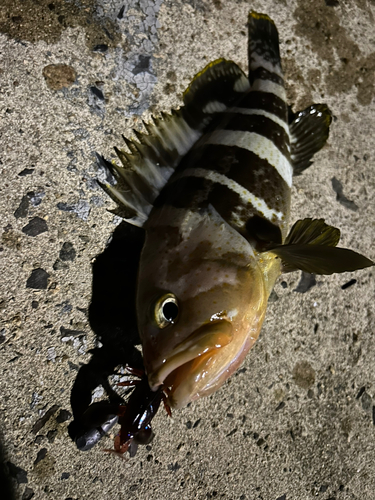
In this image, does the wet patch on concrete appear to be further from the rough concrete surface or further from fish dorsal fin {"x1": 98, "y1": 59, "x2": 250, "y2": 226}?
fish dorsal fin {"x1": 98, "y1": 59, "x2": 250, "y2": 226}

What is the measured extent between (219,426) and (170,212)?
4.05ft

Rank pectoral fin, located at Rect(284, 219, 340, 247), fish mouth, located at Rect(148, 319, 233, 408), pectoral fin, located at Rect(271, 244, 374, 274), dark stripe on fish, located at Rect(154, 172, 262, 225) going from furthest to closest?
pectoral fin, located at Rect(284, 219, 340, 247), dark stripe on fish, located at Rect(154, 172, 262, 225), pectoral fin, located at Rect(271, 244, 374, 274), fish mouth, located at Rect(148, 319, 233, 408)

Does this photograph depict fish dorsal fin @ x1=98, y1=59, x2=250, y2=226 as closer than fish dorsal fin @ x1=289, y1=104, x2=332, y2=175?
Yes

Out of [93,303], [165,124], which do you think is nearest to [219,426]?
[93,303]

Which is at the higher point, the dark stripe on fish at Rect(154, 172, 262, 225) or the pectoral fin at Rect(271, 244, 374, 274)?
the dark stripe on fish at Rect(154, 172, 262, 225)

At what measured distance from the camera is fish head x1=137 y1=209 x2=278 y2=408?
151 centimetres

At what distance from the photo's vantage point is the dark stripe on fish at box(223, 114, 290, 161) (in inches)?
82.5

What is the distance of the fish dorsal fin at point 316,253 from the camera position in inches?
64.4

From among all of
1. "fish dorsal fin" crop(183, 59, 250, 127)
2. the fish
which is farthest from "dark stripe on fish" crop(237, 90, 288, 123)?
"fish dorsal fin" crop(183, 59, 250, 127)

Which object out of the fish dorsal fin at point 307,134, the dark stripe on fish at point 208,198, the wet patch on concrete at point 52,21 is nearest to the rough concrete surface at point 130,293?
the wet patch on concrete at point 52,21

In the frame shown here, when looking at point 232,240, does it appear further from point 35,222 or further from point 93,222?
point 35,222

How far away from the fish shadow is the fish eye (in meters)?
0.37

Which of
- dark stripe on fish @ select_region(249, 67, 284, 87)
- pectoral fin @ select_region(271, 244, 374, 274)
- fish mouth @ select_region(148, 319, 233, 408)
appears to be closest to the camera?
fish mouth @ select_region(148, 319, 233, 408)

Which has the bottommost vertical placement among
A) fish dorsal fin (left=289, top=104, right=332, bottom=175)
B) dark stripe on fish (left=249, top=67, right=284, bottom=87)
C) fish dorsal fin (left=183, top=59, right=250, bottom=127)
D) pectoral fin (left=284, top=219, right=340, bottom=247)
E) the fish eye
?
pectoral fin (left=284, top=219, right=340, bottom=247)
